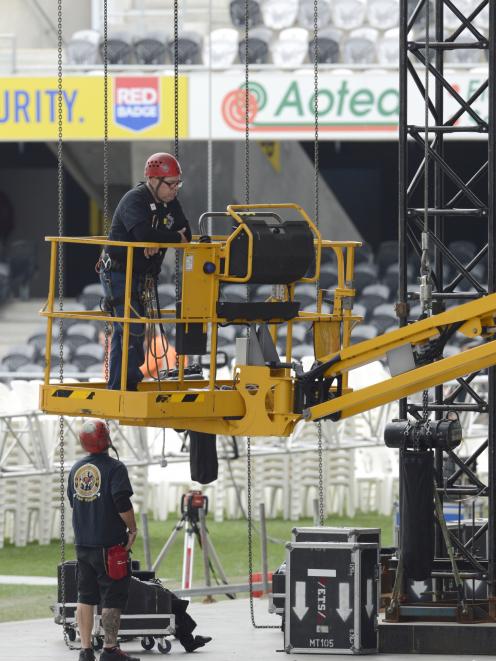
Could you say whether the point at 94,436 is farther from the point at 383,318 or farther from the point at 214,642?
the point at 383,318

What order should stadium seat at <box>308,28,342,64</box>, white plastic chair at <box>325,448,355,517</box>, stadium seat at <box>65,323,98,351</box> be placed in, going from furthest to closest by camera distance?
stadium seat at <box>308,28,342,64</box>, stadium seat at <box>65,323,98,351</box>, white plastic chair at <box>325,448,355,517</box>

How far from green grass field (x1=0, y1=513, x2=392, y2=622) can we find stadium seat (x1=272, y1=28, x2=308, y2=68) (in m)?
13.1

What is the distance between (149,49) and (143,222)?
20.5 meters

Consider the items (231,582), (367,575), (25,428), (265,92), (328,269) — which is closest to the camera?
(367,575)

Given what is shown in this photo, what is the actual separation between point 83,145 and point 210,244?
77.9 ft

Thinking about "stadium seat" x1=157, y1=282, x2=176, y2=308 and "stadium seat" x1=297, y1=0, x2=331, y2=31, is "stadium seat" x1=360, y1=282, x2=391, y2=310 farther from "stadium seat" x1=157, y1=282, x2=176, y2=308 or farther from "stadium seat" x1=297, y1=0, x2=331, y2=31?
"stadium seat" x1=297, y1=0, x2=331, y2=31

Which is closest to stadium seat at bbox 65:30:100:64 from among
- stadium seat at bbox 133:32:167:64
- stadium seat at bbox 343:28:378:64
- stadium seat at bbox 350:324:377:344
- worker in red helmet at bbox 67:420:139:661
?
stadium seat at bbox 133:32:167:64

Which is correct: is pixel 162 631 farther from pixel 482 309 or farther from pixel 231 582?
pixel 231 582

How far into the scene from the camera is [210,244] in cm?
1104

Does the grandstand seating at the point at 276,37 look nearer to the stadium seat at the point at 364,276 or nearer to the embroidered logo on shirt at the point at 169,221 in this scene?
the stadium seat at the point at 364,276

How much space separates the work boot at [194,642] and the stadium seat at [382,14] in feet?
74.6

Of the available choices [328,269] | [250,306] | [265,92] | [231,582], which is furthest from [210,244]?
[328,269]

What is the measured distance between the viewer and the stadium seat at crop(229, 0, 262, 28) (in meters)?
33.6

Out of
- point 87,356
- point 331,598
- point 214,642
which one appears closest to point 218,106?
point 87,356
